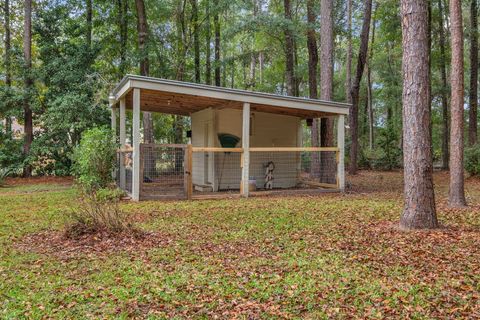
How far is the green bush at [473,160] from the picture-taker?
43.0ft

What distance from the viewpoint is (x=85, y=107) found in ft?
41.9

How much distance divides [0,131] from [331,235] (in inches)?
533

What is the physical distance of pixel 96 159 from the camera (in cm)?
905

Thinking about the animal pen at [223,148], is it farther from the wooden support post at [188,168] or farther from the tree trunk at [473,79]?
the tree trunk at [473,79]

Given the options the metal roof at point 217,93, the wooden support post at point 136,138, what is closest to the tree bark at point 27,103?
the metal roof at point 217,93

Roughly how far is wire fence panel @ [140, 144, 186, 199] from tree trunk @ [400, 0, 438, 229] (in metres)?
4.96

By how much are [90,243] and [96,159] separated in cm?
463

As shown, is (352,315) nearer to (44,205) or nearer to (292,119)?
(44,205)

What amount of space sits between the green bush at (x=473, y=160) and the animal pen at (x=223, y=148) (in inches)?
217

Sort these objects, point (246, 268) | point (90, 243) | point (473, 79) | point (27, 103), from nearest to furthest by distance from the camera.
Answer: point (246, 268) → point (90, 243) → point (27, 103) → point (473, 79)

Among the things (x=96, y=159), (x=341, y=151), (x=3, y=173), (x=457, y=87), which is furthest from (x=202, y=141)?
(x=457, y=87)

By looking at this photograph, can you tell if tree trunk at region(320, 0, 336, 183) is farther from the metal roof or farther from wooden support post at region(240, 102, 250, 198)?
wooden support post at region(240, 102, 250, 198)

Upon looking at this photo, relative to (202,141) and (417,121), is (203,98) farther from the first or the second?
(417,121)

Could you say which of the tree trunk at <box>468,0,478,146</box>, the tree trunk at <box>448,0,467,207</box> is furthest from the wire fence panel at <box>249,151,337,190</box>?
the tree trunk at <box>468,0,478,146</box>
